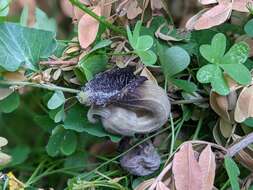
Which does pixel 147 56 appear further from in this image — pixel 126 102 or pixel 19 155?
pixel 19 155

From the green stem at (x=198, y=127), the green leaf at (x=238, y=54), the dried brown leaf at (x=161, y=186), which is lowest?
the dried brown leaf at (x=161, y=186)

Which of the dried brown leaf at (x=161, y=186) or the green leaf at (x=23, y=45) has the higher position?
the green leaf at (x=23, y=45)

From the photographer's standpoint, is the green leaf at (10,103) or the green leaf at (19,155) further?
the green leaf at (19,155)

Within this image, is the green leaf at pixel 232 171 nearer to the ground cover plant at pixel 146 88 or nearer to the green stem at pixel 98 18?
the ground cover plant at pixel 146 88

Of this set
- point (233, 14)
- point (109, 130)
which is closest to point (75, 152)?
point (109, 130)

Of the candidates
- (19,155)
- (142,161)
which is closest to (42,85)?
(142,161)

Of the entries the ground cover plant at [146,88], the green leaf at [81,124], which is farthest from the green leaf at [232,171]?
the green leaf at [81,124]

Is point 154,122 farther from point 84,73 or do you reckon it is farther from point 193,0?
point 193,0
